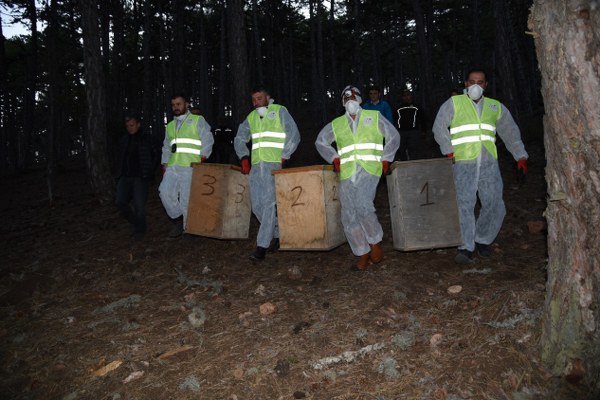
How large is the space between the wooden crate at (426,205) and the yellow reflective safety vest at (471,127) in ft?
1.01

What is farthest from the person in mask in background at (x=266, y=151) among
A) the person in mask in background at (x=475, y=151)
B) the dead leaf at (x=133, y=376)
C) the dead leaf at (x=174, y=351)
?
the dead leaf at (x=133, y=376)

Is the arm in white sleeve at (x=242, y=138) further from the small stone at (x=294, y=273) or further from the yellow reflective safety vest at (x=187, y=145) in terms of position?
the small stone at (x=294, y=273)

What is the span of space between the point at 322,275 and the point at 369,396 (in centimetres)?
219

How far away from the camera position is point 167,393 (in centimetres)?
304

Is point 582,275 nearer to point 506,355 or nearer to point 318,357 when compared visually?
point 506,355

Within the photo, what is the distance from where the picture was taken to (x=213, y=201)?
18.6 feet

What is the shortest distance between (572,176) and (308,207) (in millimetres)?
2832

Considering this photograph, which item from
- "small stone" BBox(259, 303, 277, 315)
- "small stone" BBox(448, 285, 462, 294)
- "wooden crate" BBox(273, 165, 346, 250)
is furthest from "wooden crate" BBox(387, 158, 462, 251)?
"small stone" BBox(259, 303, 277, 315)

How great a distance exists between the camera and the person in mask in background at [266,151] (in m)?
5.53

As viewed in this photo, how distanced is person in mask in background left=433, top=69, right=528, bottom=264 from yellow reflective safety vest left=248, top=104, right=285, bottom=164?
1949mm

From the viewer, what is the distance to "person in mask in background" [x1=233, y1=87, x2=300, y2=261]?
18.1 ft

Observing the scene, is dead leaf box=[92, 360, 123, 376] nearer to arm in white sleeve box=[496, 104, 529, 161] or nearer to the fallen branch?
the fallen branch

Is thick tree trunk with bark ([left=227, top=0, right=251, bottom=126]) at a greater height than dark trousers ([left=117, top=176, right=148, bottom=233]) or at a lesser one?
greater

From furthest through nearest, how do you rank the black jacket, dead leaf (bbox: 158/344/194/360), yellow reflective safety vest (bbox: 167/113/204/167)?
1. the black jacket
2. yellow reflective safety vest (bbox: 167/113/204/167)
3. dead leaf (bbox: 158/344/194/360)
